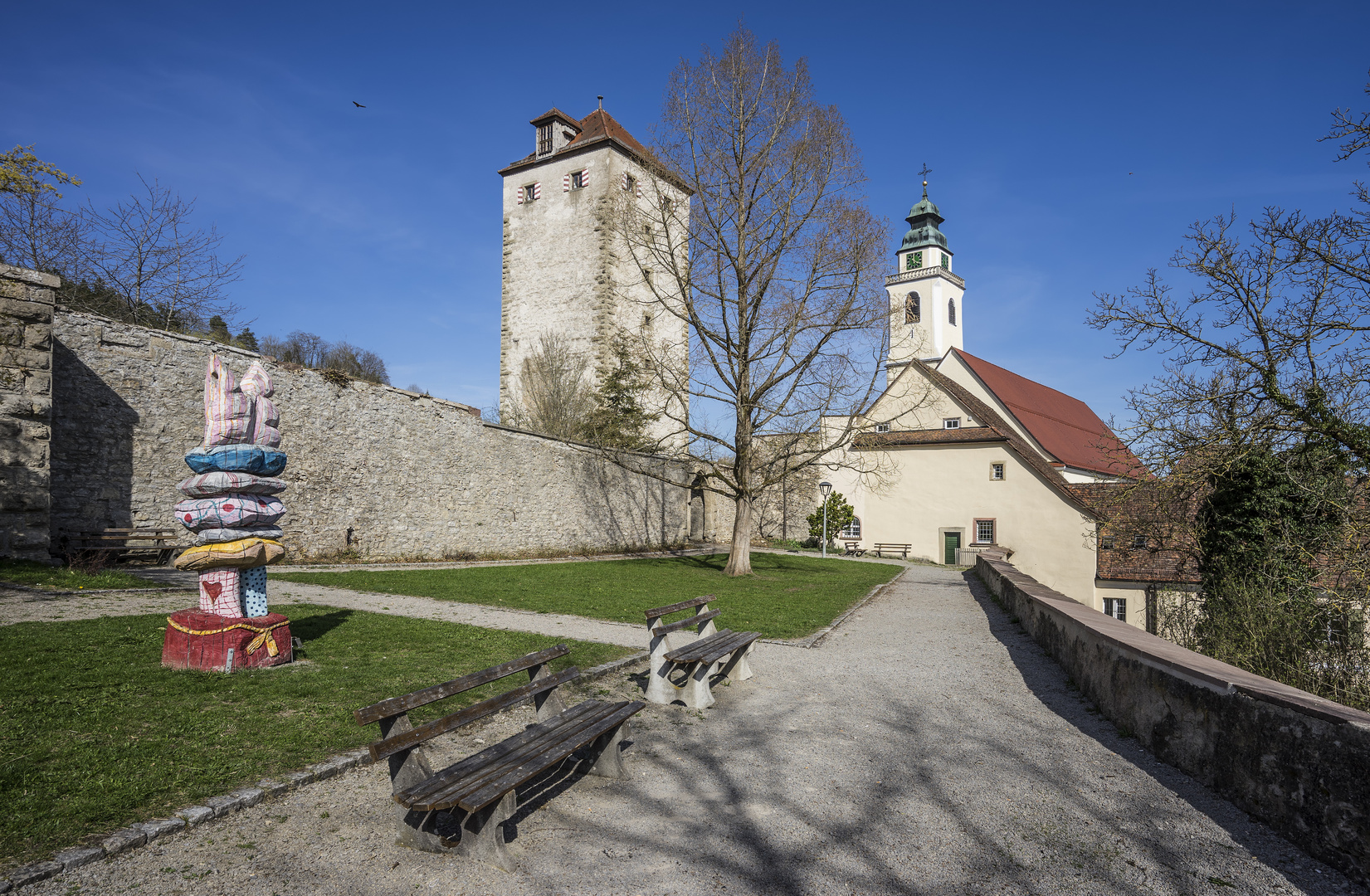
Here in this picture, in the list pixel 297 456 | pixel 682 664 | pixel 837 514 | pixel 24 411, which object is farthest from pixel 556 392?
pixel 682 664

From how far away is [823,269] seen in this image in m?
17.7

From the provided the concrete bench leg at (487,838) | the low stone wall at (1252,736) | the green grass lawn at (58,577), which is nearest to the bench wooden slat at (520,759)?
the concrete bench leg at (487,838)

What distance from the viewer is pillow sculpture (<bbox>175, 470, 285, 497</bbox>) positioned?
6.12 meters

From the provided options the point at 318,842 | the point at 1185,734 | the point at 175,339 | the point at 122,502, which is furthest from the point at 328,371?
the point at 1185,734

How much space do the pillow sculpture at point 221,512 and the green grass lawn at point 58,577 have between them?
5.30 m

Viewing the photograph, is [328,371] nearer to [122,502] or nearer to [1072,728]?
[122,502]

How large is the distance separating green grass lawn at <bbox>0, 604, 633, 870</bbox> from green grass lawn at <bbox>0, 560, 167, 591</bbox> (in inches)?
123

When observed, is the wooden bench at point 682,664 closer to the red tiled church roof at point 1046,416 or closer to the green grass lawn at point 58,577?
the green grass lawn at point 58,577

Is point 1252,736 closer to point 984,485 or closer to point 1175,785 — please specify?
point 1175,785

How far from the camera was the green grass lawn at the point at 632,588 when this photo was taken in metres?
11.0

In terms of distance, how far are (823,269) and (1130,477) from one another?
28.3 ft

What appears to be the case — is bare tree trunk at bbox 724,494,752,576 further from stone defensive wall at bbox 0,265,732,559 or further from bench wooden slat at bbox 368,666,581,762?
bench wooden slat at bbox 368,666,581,762

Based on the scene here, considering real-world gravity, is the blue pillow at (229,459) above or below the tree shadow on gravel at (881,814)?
above

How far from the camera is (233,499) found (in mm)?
6156
